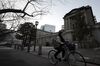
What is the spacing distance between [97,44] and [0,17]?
20.3 metres

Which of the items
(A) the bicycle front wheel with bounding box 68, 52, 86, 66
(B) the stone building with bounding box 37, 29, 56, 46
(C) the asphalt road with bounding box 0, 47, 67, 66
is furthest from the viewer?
(B) the stone building with bounding box 37, 29, 56, 46

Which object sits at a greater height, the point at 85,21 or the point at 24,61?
the point at 85,21

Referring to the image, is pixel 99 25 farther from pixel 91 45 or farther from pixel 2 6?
pixel 2 6

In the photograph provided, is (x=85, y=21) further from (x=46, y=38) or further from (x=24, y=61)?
(x=46, y=38)

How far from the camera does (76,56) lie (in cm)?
522

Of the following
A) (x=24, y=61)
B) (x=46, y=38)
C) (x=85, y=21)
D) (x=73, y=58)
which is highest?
(x=85, y=21)

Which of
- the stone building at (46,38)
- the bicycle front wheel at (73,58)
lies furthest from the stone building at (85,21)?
the bicycle front wheel at (73,58)

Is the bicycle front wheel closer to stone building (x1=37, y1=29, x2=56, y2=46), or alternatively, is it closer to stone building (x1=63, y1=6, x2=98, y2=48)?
stone building (x1=63, y1=6, x2=98, y2=48)

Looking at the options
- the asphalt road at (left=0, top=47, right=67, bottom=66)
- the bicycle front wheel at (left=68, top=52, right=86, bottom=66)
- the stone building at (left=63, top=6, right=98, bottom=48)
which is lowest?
the asphalt road at (left=0, top=47, right=67, bottom=66)

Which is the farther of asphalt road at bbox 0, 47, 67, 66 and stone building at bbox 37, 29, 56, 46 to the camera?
stone building at bbox 37, 29, 56, 46

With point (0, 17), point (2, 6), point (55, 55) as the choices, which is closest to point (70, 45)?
point (55, 55)

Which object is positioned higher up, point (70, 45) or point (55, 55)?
point (70, 45)

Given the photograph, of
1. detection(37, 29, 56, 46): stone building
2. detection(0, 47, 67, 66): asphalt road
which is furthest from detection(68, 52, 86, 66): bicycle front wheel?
detection(37, 29, 56, 46): stone building

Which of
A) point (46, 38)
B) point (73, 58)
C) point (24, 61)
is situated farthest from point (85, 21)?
point (46, 38)
